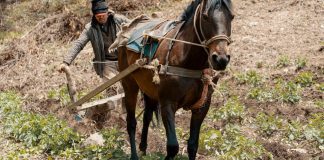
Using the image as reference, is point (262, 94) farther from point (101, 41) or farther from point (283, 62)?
point (101, 41)

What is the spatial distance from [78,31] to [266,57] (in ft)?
18.0

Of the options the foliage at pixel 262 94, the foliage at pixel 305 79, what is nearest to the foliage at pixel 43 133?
the foliage at pixel 262 94

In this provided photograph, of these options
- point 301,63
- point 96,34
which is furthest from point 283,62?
point 96,34

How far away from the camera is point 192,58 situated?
486cm

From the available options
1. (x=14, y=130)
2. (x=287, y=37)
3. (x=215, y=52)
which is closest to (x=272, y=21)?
(x=287, y=37)

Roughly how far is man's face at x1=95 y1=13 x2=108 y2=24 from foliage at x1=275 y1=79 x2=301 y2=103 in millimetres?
3257

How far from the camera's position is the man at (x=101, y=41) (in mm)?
7008

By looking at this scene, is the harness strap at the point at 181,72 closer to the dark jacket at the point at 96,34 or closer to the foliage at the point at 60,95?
the dark jacket at the point at 96,34

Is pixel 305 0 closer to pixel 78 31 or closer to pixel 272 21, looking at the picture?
pixel 272 21

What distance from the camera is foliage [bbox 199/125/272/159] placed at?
18.5 ft

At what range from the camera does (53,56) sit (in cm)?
1206

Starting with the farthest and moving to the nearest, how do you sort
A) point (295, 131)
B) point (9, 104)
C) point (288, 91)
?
point (9, 104) → point (288, 91) → point (295, 131)

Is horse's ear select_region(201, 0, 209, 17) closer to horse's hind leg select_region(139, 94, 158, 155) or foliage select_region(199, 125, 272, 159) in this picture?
foliage select_region(199, 125, 272, 159)

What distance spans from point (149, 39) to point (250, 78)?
400cm
